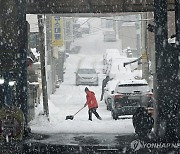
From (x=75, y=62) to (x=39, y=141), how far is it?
43.4 m

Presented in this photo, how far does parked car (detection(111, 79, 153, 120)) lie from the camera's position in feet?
50.3

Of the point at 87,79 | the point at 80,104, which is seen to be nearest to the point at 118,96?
the point at 80,104

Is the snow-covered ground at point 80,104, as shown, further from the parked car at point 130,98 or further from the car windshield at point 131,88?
the car windshield at point 131,88

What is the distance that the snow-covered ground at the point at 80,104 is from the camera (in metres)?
8.30

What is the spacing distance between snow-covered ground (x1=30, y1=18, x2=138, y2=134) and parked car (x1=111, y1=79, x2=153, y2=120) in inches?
19.0

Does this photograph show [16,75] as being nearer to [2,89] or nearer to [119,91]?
[2,89]

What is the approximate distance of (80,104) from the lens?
25797 millimetres

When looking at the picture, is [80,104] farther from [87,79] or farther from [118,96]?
[87,79]

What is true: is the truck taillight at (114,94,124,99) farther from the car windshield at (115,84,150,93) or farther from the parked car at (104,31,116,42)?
the parked car at (104,31,116,42)

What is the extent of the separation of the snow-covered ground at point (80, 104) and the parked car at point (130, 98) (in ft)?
1.58

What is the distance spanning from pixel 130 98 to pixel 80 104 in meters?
10.6

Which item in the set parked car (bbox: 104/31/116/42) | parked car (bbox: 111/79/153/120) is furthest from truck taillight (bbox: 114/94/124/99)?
parked car (bbox: 104/31/116/42)

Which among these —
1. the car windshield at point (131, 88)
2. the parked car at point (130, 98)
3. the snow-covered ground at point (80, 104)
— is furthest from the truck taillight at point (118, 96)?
the snow-covered ground at point (80, 104)

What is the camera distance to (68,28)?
43844 mm
